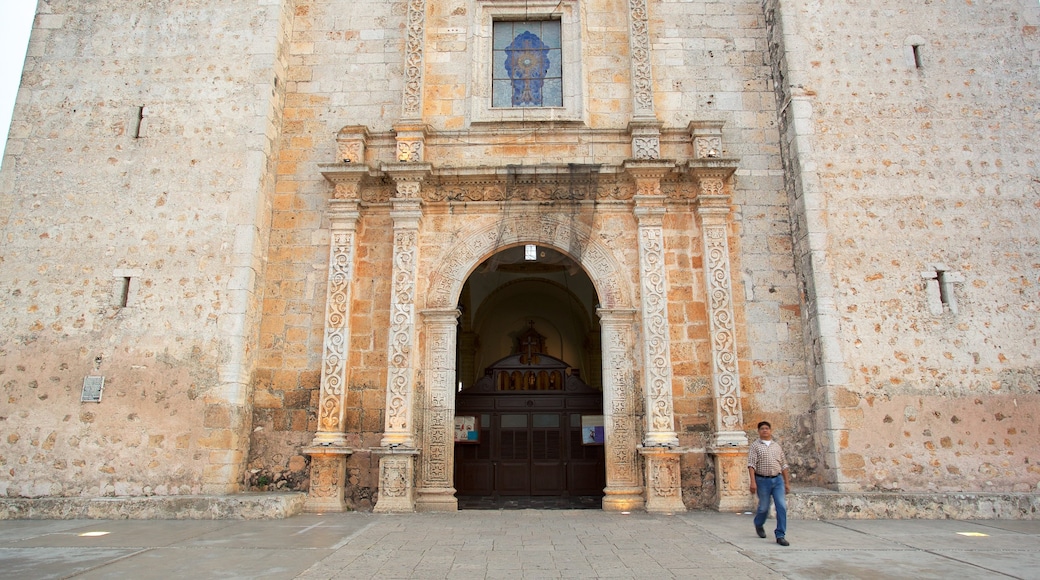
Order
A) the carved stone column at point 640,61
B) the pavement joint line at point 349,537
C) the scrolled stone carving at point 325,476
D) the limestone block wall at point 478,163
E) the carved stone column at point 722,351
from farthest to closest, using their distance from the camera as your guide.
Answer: the carved stone column at point 640,61 < the limestone block wall at point 478,163 < the scrolled stone carving at point 325,476 < the carved stone column at point 722,351 < the pavement joint line at point 349,537

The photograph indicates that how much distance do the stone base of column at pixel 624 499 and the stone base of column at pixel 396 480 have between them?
267cm

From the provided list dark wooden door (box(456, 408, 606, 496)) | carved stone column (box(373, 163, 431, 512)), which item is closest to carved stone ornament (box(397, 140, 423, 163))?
carved stone column (box(373, 163, 431, 512))

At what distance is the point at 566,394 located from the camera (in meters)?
12.0

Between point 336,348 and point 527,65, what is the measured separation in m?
5.61

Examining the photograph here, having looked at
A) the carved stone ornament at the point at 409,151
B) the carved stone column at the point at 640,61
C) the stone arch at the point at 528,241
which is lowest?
the stone arch at the point at 528,241

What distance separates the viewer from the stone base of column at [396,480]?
842cm

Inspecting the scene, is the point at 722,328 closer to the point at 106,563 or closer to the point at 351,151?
the point at 351,151

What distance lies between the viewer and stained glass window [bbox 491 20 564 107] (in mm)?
10398

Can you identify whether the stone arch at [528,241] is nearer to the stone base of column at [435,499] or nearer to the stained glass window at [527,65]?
the stained glass window at [527,65]

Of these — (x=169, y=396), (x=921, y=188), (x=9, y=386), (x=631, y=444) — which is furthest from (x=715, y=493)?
(x=9, y=386)

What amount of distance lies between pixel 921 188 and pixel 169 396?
437 inches

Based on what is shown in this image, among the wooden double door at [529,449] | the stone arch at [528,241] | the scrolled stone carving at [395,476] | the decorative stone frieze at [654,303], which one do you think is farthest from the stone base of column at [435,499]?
the wooden double door at [529,449]

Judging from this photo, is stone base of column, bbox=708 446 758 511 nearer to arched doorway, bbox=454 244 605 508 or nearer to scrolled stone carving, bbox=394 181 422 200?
arched doorway, bbox=454 244 605 508

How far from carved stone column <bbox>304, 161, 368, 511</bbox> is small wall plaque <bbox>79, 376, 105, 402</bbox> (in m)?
2.88
